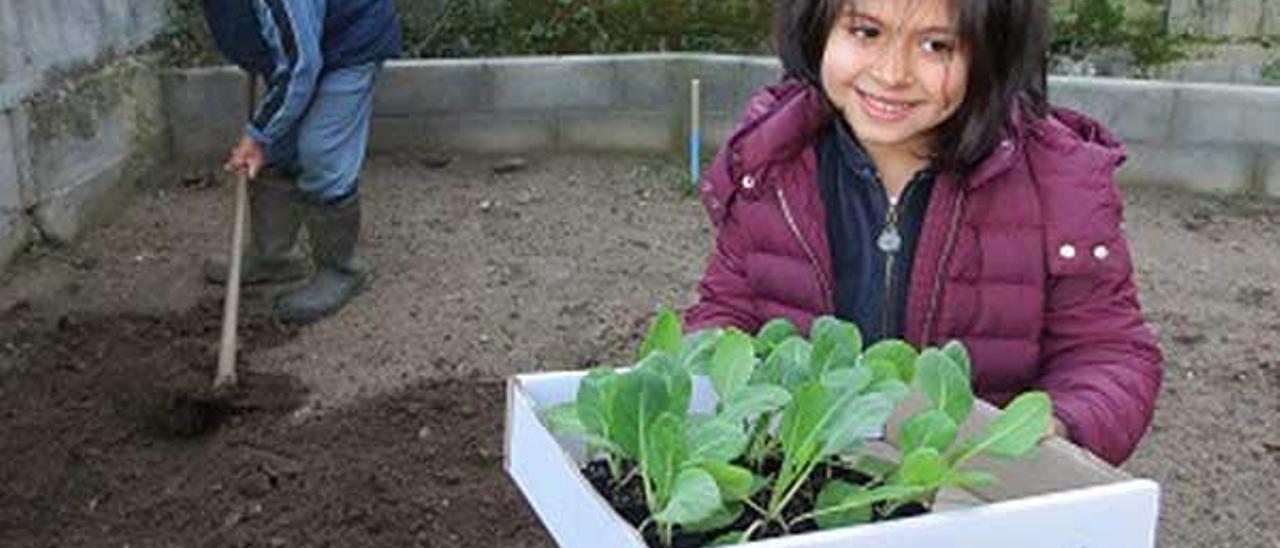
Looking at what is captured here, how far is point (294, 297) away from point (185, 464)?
0.85m

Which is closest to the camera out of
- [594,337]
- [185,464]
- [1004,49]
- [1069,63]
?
[1004,49]

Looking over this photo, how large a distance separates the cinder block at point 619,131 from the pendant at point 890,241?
297cm

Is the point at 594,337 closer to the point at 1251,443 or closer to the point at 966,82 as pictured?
the point at 1251,443

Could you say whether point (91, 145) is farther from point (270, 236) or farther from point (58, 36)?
point (270, 236)

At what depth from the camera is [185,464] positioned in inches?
Result: 105

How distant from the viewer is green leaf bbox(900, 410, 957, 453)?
88 centimetres

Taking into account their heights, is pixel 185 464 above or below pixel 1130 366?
below

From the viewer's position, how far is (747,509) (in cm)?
88

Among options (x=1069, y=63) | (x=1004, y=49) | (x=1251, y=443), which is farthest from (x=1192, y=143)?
(x=1004, y=49)

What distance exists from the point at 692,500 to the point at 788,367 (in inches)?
6.7

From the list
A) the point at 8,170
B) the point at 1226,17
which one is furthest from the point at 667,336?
the point at 1226,17

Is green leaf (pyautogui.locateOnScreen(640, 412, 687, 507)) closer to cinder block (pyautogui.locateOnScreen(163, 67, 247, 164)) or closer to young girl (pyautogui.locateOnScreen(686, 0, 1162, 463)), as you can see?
young girl (pyautogui.locateOnScreen(686, 0, 1162, 463))

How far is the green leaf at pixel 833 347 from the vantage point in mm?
932

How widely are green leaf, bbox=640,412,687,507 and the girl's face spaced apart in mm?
554
